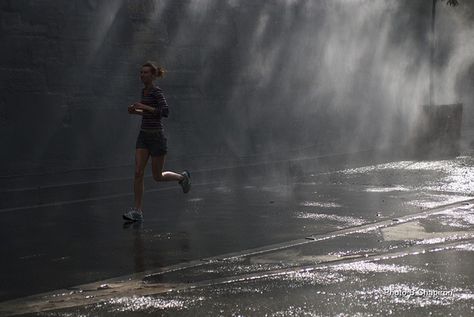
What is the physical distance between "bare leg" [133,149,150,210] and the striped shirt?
0.90ft

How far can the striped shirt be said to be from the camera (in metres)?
10.6

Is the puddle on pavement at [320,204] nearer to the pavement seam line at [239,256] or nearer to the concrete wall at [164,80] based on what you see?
the pavement seam line at [239,256]

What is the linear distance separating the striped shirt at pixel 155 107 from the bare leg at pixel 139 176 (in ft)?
0.90

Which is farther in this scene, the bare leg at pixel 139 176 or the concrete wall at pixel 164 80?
the concrete wall at pixel 164 80

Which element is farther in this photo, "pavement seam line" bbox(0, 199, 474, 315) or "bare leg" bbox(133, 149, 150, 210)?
"bare leg" bbox(133, 149, 150, 210)

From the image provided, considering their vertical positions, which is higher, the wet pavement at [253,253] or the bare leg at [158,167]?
the bare leg at [158,167]

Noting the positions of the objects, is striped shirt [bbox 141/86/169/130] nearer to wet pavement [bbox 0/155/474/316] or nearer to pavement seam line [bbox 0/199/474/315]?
wet pavement [bbox 0/155/474/316]

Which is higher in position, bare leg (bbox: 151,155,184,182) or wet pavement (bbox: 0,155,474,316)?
bare leg (bbox: 151,155,184,182)

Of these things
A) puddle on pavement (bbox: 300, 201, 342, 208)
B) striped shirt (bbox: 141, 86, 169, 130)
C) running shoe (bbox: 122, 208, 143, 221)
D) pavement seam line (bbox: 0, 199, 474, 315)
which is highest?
striped shirt (bbox: 141, 86, 169, 130)

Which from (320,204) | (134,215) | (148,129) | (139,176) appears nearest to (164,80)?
(320,204)

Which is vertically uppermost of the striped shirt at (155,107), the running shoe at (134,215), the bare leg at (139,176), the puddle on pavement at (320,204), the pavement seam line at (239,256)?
the striped shirt at (155,107)

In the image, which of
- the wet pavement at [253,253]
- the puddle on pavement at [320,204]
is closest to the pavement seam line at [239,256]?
the wet pavement at [253,253]

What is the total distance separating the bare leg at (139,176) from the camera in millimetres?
10484

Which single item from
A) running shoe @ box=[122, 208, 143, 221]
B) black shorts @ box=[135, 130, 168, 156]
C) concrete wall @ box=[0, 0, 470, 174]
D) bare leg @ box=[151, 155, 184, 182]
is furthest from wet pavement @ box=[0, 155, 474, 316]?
concrete wall @ box=[0, 0, 470, 174]
